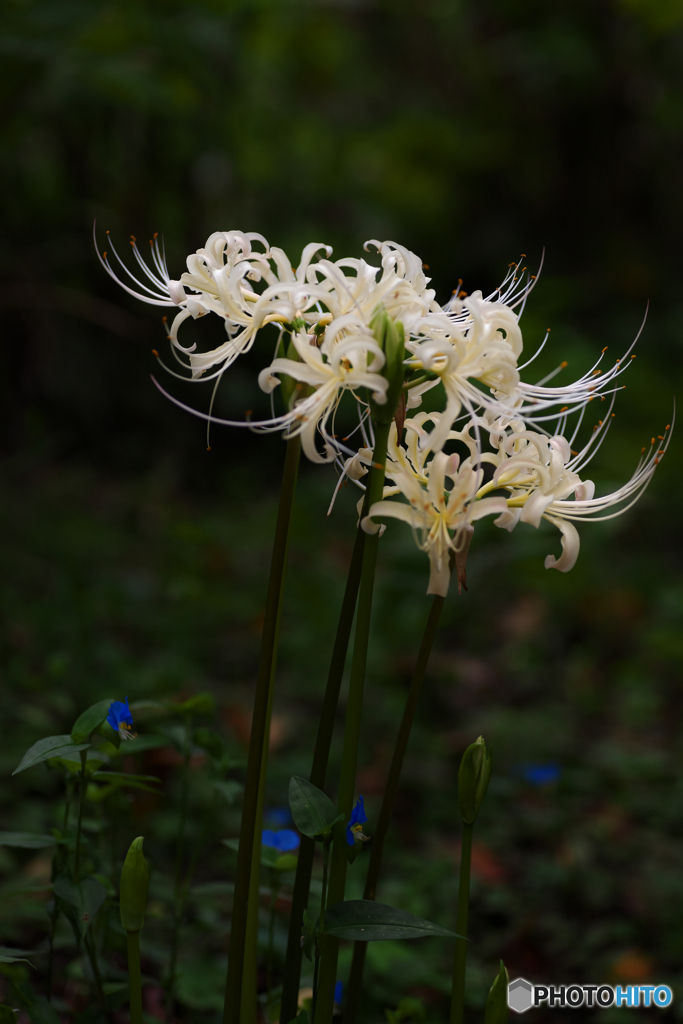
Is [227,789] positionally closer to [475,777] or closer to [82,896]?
[82,896]

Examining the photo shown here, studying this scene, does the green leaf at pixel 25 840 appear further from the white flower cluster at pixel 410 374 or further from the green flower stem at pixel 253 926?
the white flower cluster at pixel 410 374

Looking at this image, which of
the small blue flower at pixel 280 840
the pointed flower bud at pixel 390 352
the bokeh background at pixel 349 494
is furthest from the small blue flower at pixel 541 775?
the pointed flower bud at pixel 390 352

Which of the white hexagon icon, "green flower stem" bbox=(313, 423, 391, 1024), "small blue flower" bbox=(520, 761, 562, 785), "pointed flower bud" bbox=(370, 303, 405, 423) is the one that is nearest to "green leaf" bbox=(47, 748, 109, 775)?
"green flower stem" bbox=(313, 423, 391, 1024)

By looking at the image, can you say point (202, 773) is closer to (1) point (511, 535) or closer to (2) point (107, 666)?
(2) point (107, 666)

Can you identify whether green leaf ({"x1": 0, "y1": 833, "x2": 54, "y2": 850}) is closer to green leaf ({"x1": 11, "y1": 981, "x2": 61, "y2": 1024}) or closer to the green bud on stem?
green leaf ({"x1": 11, "y1": 981, "x2": 61, "y2": 1024})

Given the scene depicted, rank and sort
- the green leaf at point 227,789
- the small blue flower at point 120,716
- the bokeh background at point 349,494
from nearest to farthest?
the small blue flower at point 120,716 → the green leaf at point 227,789 → the bokeh background at point 349,494

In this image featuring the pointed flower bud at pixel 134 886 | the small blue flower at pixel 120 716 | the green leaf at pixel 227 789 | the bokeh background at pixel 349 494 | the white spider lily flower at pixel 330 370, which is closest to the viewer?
the white spider lily flower at pixel 330 370

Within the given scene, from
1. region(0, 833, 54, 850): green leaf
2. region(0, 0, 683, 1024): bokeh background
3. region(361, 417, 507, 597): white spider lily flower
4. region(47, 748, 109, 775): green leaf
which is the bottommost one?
region(0, 833, 54, 850): green leaf
